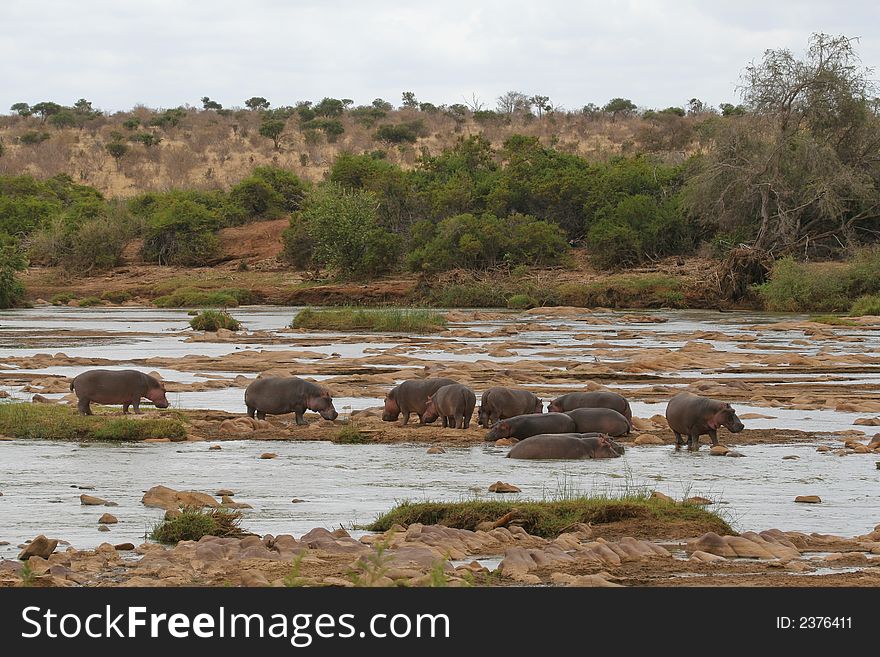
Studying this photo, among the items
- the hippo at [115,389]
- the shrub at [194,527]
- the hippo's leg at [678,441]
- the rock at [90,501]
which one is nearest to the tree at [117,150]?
the hippo at [115,389]

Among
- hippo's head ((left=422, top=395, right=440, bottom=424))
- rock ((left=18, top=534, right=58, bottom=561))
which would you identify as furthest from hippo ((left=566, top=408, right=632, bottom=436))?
rock ((left=18, top=534, right=58, bottom=561))

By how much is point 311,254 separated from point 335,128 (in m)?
31.2

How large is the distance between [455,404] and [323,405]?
158 cm

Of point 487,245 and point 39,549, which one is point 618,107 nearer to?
point 487,245

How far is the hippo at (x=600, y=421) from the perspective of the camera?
548 inches

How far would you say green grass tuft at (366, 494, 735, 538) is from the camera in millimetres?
8883

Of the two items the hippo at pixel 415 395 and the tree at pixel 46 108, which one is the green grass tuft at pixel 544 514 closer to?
the hippo at pixel 415 395

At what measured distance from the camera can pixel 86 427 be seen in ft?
45.7

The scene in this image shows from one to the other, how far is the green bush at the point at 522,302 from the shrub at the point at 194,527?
3465cm

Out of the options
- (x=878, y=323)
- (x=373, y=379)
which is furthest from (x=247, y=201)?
(x=373, y=379)

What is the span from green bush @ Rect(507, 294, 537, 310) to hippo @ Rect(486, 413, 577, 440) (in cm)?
2948

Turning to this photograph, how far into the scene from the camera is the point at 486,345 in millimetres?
27609

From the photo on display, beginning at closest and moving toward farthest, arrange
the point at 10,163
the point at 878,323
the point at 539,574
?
the point at 539,574 < the point at 878,323 < the point at 10,163
